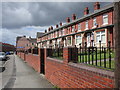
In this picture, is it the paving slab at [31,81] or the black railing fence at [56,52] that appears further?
the black railing fence at [56,52]

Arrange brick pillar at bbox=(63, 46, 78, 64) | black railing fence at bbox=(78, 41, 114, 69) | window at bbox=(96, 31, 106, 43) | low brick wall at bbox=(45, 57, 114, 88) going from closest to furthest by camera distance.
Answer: low brick wall at bbox=(45, 57, 114, 88)
black railing fence at bbox=(78, 41, 114, 69)
brick pillar at bbox=(63, 46, 78, 64)
window at bbox=(96, 31, 106, 43)

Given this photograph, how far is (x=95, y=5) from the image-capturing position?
23359 mm

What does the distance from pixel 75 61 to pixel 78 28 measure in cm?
2331

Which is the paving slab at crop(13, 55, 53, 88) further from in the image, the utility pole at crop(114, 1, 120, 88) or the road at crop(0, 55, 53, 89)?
the utility pole at crop(114, 1, 120, 88)

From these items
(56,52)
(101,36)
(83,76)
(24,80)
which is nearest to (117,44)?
(83,76)

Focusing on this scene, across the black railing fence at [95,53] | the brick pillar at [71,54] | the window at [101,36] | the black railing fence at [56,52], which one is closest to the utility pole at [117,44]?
the black railing fence at [95,53]

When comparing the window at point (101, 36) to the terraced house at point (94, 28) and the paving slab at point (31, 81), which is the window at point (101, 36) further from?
the paving slab at point (31, 81)

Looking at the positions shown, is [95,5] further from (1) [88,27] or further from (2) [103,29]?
(2) [103,29]

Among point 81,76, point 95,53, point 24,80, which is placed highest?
point 95,53

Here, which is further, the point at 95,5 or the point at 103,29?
the point at 95,5

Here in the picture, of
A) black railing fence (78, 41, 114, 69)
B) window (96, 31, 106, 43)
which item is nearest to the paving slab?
black railing fence (78, 41, 114, 69)

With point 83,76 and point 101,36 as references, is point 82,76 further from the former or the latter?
point 101,36

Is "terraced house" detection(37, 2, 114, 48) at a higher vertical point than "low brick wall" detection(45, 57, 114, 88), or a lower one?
higher

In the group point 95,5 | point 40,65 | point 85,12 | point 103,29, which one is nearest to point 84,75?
point 40,65
